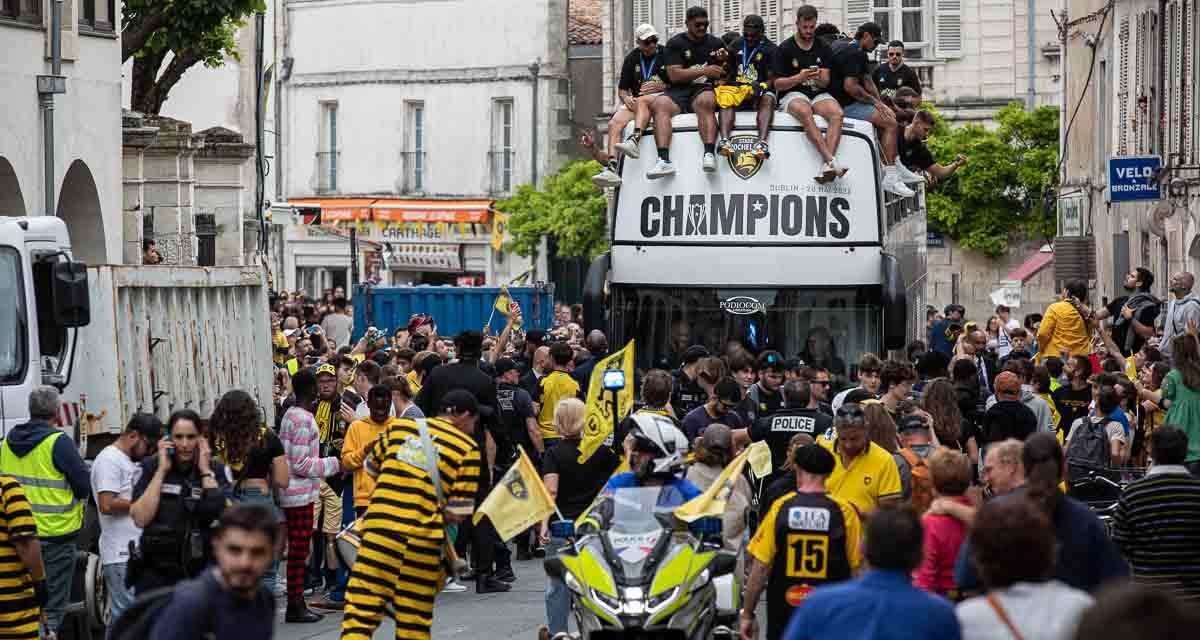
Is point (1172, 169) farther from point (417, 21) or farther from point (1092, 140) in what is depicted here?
point (417, 21)

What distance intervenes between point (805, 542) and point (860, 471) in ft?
3.09

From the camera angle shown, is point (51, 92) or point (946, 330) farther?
point (946, 330)

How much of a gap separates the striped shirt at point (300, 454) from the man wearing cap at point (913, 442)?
4.20 meters

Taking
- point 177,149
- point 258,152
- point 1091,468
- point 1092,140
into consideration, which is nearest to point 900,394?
point 1091,468

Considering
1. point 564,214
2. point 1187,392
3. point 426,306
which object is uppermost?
A: point 564,214

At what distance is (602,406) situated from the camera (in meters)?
15.5

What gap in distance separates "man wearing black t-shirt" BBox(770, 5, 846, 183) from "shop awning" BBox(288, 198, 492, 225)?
39.9m

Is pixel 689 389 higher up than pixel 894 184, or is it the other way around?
pixel 894 184

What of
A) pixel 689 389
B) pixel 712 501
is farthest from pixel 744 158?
pixel 712 501

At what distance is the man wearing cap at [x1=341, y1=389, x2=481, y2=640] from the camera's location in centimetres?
1149

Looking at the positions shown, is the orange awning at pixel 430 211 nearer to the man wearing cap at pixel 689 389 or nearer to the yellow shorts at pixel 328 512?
the man wearing cap at pixel 689 389

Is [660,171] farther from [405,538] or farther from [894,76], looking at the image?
[405,538]

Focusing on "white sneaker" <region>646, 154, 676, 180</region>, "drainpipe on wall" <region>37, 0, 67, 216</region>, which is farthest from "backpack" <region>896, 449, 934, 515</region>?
"drainpipe on wall" <region>37, 0, 67, 216</region>

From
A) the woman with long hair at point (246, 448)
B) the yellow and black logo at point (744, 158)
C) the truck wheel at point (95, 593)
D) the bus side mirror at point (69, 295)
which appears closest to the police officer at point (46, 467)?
the woman with long hair at point (246, 448)
